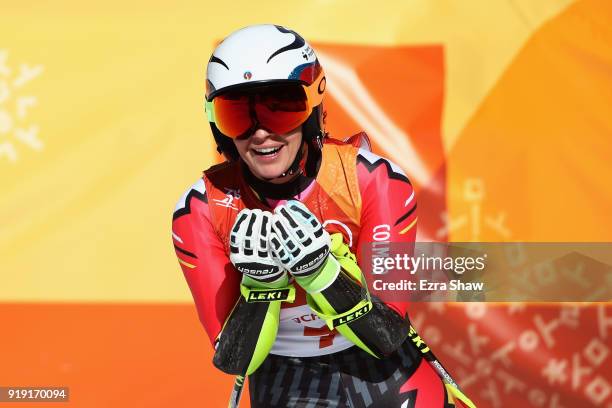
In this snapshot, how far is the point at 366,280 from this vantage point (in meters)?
2.69

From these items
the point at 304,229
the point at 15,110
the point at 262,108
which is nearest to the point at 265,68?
the point at 262,108

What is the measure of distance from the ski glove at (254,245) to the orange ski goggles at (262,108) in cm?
33

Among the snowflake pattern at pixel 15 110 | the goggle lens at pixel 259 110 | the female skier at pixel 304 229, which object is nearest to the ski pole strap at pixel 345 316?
the female skier at pixel 304 229

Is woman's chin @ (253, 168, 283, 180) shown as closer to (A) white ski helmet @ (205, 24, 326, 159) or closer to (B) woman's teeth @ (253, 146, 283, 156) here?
(B) woman's teeth @ (253, 146, 283, 156)

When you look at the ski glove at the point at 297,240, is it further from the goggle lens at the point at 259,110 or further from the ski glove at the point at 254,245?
the goggle lens at the point at 259,110

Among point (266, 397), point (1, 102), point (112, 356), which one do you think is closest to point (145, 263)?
point (112, 356)

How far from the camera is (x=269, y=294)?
98.7 inches

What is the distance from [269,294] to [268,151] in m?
0.42

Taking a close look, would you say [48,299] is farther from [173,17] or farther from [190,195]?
[190,195]

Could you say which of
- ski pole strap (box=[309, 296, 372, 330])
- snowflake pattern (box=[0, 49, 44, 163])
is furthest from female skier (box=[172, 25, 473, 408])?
snowflake pattern (box=[0, 49, 44, 163])

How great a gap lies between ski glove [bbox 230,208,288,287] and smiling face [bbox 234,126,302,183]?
0.89 feet

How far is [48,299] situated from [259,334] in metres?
2.36

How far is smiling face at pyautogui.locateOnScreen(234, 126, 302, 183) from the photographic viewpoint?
8.62 ft

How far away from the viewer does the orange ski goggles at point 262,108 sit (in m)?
2.61
